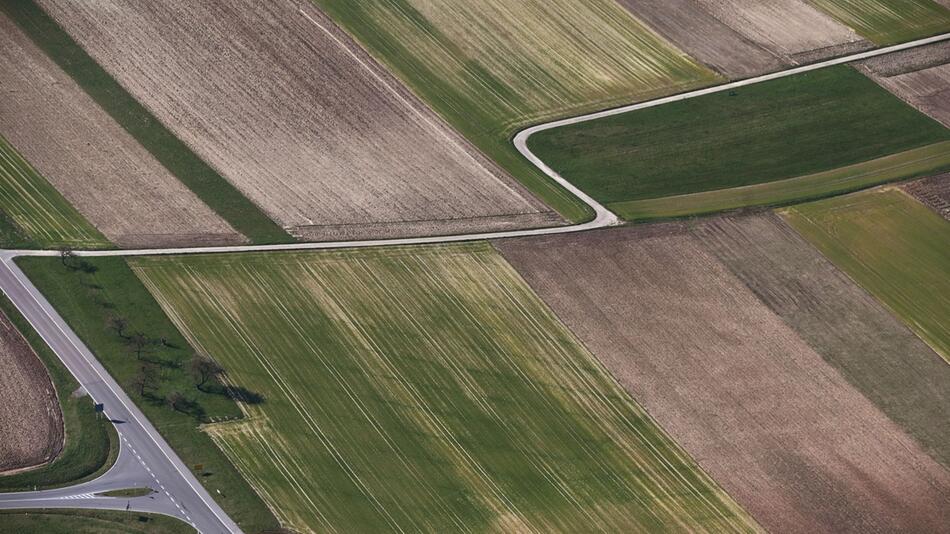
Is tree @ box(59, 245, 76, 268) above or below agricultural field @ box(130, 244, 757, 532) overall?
below

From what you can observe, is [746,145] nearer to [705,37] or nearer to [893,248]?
[893,248]

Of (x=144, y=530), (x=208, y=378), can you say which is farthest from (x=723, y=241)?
(x=144, y=530)

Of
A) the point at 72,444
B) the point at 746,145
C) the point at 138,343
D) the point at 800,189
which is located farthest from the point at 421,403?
the point at 746,145

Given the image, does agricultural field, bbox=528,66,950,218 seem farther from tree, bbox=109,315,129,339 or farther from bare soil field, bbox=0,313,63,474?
bare soil field, bbox=0,313,63,474

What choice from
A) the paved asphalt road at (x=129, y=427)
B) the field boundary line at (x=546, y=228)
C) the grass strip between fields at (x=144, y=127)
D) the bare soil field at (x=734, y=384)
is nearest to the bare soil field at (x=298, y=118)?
the grass strip between fields at (x=144, y=127)

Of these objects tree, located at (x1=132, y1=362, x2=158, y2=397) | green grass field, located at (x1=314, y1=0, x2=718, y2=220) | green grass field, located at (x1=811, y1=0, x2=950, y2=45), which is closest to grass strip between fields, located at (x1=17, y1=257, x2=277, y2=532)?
tree, located at (x1=132, y1=362, x2=158, y2=397)

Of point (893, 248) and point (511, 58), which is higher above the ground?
point (893, 248)

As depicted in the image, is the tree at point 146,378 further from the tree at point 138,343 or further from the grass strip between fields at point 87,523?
the grass strip between fields at point 87,523
